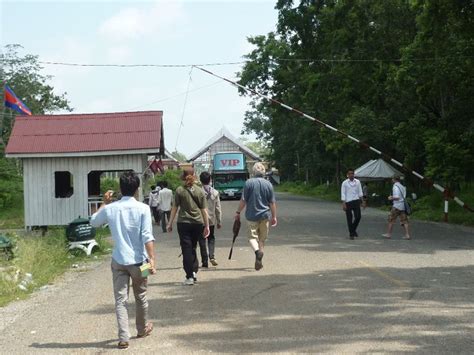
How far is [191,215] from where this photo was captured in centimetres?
1022

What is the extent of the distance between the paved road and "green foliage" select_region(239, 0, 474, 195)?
9.70 meters

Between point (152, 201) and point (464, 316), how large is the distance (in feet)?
54.7

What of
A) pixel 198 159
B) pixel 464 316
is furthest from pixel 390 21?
pixel 198 159

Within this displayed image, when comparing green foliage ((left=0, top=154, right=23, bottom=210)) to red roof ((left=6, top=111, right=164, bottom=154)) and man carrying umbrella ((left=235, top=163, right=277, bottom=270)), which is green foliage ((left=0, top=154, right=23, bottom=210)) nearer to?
red roof ((left=6, top=111, right=164, bottom=154))

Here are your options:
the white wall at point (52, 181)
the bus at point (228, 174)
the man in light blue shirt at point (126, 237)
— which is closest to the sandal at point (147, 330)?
the man in light blue shirt at point (126, 237)

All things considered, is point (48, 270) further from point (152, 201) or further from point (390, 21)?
point (390, 21)

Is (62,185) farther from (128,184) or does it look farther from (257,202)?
(128,184)

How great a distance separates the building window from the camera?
23.5 m

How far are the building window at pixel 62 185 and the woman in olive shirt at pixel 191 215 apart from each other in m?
13.9

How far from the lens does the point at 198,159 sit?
98750mm

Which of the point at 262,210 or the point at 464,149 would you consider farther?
the point at 464,149

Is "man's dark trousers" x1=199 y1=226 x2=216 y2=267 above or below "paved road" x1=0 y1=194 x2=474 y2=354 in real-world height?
above

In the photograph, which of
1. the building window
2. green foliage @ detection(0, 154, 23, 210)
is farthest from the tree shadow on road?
green foliage @ detection(0, 154, 23, 210)

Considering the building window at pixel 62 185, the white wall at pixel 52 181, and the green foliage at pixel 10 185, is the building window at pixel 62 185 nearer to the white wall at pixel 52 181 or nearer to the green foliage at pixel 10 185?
the white wall at pixel 52 181
